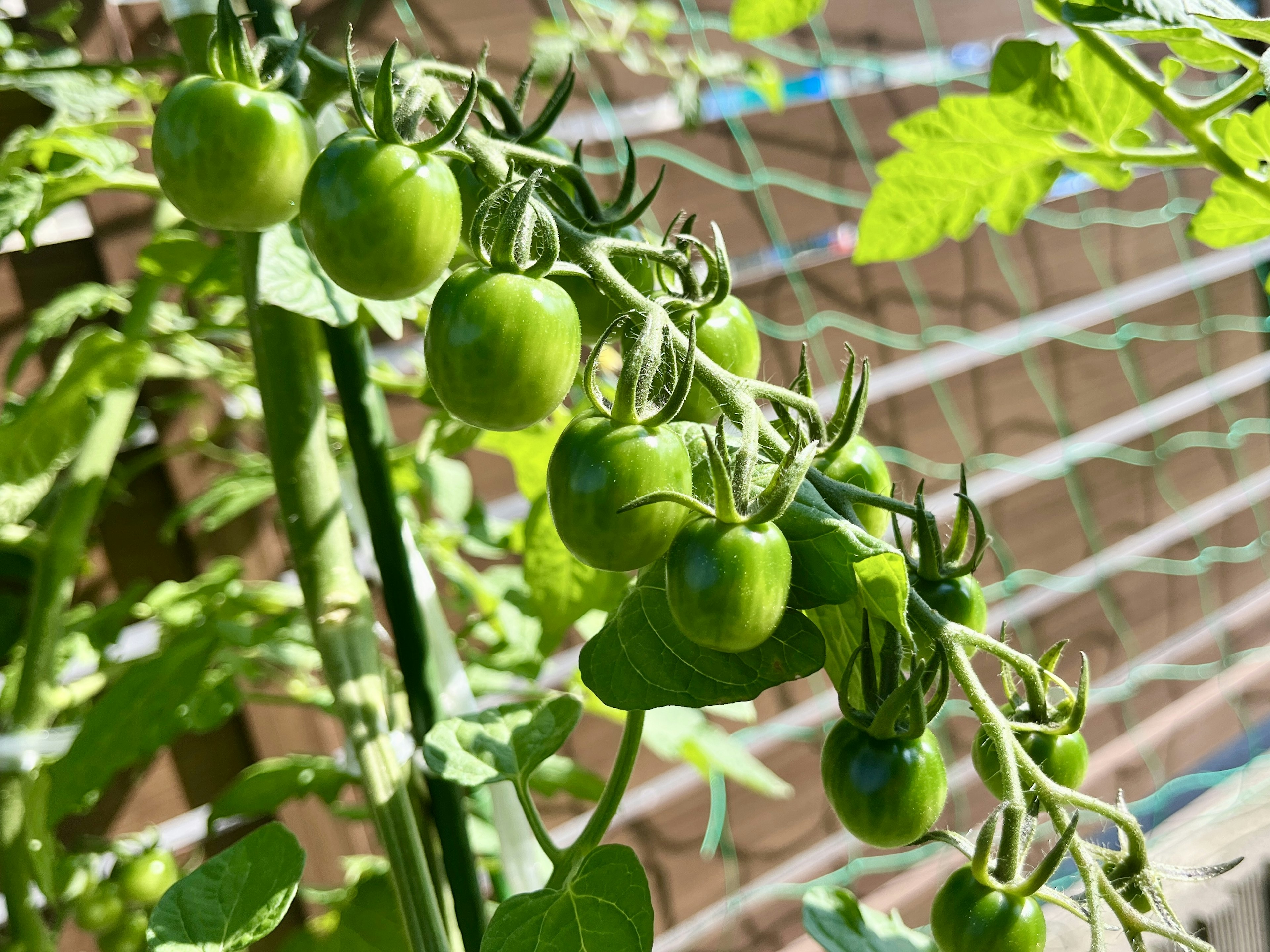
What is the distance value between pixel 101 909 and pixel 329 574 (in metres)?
0.46

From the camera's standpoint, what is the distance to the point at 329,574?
0.37m

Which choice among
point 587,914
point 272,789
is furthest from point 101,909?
point 587,914

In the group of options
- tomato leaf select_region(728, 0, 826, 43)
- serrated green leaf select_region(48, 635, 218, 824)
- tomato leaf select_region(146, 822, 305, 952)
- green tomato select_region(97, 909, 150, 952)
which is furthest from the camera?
green tomato select_region(97, 909, 150, 952)

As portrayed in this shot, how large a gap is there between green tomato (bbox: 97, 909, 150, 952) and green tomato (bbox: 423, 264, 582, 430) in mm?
577

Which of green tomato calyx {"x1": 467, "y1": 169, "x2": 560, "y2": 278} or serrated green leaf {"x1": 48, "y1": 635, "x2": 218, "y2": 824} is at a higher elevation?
green tomato calyx {"x1": 467, "y1": 169, "x2": 560, "y2": 278}

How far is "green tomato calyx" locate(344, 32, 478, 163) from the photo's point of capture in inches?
9.8

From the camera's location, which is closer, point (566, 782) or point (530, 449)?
point (530, 449)

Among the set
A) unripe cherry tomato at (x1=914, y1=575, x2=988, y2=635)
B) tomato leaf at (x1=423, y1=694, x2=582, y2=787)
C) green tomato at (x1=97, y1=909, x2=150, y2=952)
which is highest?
unripe cherry tomato at (x1=914, y1=575, x2=988, y2=635)

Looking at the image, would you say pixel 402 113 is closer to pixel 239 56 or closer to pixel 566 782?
pixel 239 56

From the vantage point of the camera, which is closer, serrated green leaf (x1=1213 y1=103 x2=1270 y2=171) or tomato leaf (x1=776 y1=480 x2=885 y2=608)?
tomato leaf (x1=776 y1=480 x2=885 y2=608)

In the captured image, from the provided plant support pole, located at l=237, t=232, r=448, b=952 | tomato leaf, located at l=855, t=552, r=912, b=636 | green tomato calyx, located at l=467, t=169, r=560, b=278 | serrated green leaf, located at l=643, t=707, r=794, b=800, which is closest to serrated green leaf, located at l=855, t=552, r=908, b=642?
tomato leaf, located at l=855, t=552, r=912, b=636

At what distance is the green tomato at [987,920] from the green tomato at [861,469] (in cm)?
9

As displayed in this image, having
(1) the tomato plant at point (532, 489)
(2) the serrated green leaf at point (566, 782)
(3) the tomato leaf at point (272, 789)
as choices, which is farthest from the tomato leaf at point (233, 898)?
(2) the serrated green leaf at point (566, 782)

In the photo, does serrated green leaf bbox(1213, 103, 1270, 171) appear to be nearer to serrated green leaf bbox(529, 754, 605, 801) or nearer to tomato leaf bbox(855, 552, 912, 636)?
tomato leaf bbox(855, 552, 912, 636)
